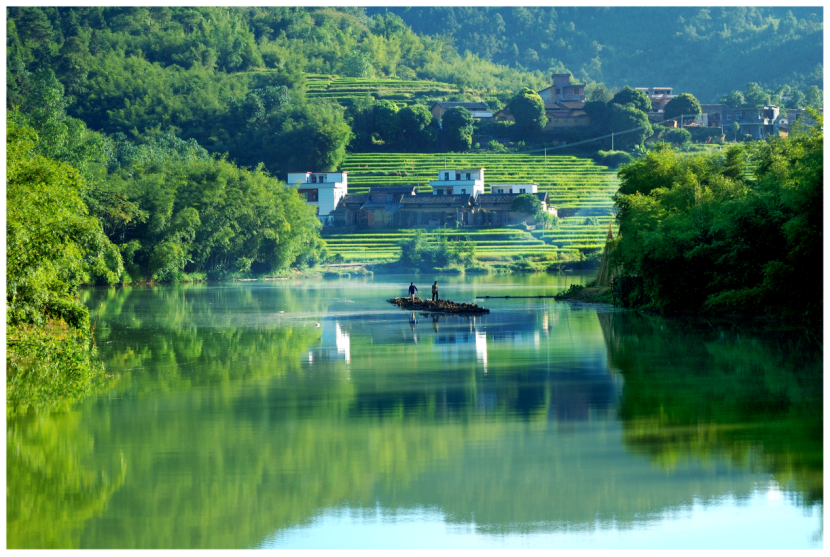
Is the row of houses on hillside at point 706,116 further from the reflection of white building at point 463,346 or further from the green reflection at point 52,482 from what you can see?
the green reflection at point 52,482

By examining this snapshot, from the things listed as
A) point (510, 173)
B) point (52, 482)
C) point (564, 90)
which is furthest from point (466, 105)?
point (52, 482)

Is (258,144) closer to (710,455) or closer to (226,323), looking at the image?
(226,323)

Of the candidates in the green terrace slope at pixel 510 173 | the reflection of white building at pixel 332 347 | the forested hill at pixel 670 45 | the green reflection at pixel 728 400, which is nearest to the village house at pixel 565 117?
the green terrace slope at pixel 510 173

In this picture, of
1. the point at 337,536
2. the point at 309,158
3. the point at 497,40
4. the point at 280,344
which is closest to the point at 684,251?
the point at 280,344

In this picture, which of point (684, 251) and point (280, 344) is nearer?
point (280, 344)

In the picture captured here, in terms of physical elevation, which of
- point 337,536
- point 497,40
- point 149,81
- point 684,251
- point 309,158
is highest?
point 497,40

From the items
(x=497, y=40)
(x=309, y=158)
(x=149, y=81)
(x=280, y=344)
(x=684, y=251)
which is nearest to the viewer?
(x=280, y=344)

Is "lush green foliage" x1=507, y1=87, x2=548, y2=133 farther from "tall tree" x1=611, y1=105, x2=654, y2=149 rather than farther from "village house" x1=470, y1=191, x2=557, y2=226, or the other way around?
"village house" x1=470, y1=191, x2=557, y2=226

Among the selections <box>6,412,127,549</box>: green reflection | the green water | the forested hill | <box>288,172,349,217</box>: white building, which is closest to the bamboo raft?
the green water
